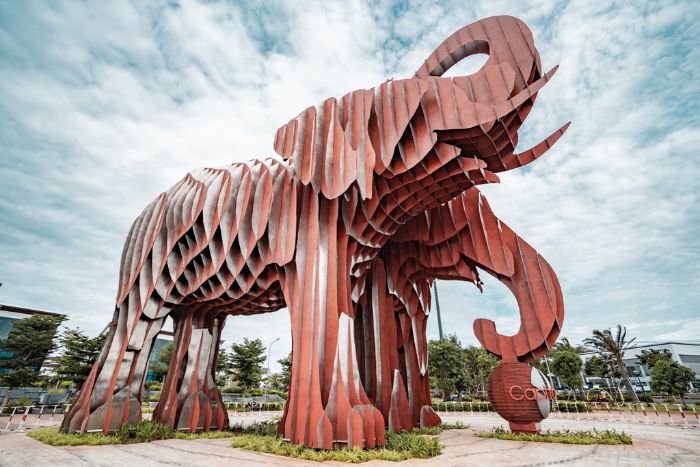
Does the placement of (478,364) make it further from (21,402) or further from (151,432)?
(21,402)

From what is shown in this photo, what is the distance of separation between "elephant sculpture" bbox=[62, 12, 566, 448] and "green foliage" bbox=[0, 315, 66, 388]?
19938 millimetres

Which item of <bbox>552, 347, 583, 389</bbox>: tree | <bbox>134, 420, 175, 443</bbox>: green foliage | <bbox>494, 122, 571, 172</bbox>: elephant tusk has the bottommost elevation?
<bbox>134, 420, 175, 443</bbox>: green foliage

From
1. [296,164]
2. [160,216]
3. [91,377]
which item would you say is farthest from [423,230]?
[91,377]

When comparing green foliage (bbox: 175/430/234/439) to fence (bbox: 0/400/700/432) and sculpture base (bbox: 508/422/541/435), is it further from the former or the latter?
sculpture base (bbox: 508/422/541/435)

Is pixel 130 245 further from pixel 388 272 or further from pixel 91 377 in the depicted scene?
pixel 388 272

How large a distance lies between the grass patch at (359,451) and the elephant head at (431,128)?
6996 mm

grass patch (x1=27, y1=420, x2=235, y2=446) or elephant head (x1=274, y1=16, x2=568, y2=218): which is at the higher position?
elephant head (x1=274, y1=16, x2=568, y2=218)

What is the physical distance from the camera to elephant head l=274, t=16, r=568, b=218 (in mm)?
10031

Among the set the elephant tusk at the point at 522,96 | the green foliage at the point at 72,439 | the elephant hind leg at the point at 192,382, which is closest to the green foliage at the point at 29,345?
the green foliage at the point at 72,439

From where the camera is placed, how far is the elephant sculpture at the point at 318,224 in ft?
33.7

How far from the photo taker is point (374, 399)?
556 inches

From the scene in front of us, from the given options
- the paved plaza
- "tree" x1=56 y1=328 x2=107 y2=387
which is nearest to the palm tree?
the paved plaza

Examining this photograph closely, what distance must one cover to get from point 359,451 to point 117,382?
38.4ft

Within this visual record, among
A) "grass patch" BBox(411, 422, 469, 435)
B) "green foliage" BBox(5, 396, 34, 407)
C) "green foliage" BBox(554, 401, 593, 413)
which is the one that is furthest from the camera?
"green foliage" BBox(554, 401, 593, 413)
